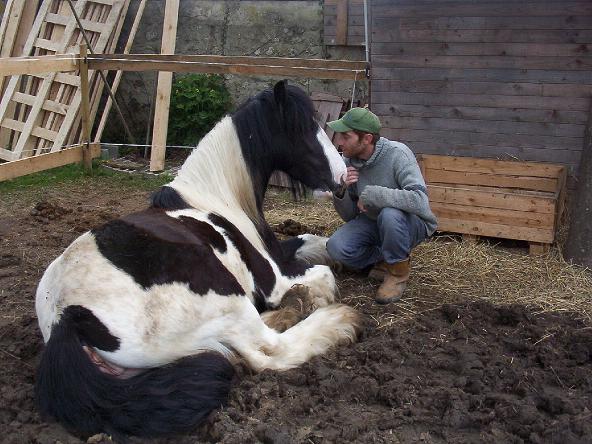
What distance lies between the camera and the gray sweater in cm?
446

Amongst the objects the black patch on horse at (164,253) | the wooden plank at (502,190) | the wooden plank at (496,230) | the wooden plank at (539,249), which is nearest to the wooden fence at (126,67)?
the wooden plank at (502,190)

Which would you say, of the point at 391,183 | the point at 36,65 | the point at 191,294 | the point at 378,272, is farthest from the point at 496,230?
the point at 36,65

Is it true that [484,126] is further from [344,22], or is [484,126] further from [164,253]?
[164,253]

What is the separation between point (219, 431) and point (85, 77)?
6.72 metres

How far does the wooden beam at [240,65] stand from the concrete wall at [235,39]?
1.85 m

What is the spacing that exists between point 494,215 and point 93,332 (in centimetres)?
398

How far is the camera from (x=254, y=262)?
13.0ft

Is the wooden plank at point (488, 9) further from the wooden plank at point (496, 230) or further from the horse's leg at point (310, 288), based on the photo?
the horse's leg at point (310, 288)

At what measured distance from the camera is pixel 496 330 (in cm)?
406

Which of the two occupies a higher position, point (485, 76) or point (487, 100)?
point (485, 76)

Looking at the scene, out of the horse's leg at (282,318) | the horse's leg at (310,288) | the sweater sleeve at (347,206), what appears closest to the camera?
the horse's leg at (282,318)

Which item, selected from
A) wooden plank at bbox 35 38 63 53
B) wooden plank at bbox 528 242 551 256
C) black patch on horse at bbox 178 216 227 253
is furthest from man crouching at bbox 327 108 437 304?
wooden plank at bbox 35 38 63 53

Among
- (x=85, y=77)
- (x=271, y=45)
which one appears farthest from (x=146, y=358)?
(x=271, y=45)

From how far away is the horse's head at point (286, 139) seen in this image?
13.8ft
